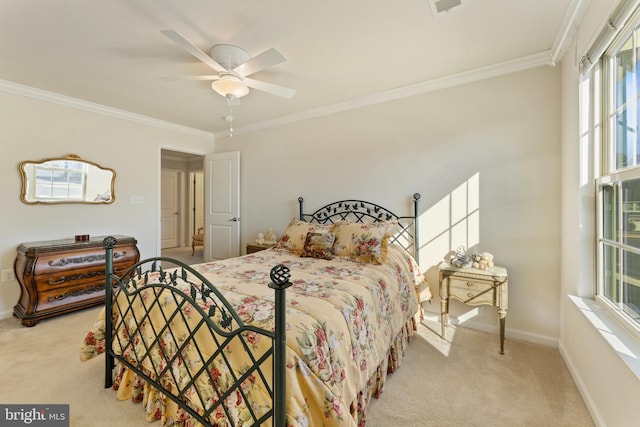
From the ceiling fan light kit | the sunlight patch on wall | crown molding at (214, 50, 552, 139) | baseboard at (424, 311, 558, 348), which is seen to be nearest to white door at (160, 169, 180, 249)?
crown molding at (214, 50, 552, 139)

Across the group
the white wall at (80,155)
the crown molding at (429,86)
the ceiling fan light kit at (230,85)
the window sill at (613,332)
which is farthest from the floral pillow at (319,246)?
the white wall at (80,155)

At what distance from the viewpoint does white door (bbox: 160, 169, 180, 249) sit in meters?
7.21

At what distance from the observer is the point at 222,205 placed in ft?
15.6

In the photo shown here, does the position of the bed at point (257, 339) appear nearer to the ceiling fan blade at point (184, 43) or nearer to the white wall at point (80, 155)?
the ceiling fan blade at point (184, 43)

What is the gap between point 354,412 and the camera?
1.41 metres

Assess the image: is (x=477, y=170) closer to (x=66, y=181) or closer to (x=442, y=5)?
(x=442, y=5)

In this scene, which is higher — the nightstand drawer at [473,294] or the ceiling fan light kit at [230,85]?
the ceiling fan light kit at [230,85]

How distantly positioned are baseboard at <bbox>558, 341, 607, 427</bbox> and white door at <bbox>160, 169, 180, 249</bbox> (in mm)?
7838

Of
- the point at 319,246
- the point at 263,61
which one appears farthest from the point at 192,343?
the point at 263,61

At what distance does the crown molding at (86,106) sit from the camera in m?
3.04

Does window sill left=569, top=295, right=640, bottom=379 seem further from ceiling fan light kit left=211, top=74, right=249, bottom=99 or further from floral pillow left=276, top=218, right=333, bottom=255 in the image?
ceiling fan light kit left=211, top=74, right=249, bottom=99

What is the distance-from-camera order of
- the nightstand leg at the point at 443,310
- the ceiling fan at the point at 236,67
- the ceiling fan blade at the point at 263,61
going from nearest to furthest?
the ceiling fan blade at the point at 263,61
the ceiling fan at the point at 236,67
the nightstand leg at the point at 443,310

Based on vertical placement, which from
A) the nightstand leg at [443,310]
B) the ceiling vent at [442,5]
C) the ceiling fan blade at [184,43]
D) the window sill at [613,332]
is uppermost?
the ceiling vent at [442,5]

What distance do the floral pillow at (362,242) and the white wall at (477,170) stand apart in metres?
0.65
